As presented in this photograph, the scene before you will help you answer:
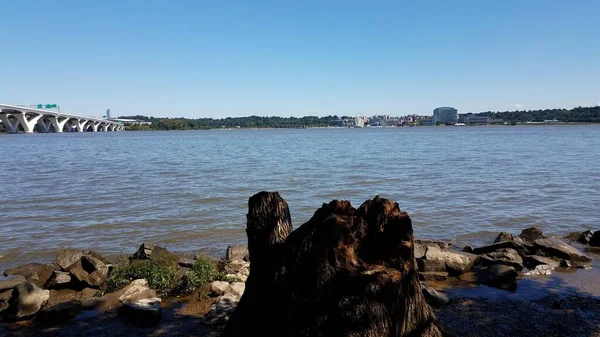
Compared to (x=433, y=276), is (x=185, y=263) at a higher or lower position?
higher

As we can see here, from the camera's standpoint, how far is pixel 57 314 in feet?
25.3

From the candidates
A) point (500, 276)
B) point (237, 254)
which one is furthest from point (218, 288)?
point (500, 276)

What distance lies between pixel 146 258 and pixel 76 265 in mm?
1537

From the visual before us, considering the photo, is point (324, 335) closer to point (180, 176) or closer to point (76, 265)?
point (76, 265)

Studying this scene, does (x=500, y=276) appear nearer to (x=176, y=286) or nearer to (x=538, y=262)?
(x=538, y=262)

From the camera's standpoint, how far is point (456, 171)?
33.4m

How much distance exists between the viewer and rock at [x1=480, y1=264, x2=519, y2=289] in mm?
9430

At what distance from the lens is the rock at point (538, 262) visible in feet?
35.2

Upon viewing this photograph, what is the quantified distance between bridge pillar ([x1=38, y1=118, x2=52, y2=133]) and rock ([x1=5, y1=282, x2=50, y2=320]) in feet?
439

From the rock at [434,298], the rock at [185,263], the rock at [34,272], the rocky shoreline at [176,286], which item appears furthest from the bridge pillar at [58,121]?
the rock at [434,298]

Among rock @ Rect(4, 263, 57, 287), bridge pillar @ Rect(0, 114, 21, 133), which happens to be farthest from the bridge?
rock @ Rect(4, 263, 57, 287)

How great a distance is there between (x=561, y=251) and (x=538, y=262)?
37.9 inches

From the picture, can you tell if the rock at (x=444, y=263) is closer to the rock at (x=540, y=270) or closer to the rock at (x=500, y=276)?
the rock at (x=500, y=276)

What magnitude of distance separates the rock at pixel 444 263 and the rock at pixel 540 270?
132 centimetres
